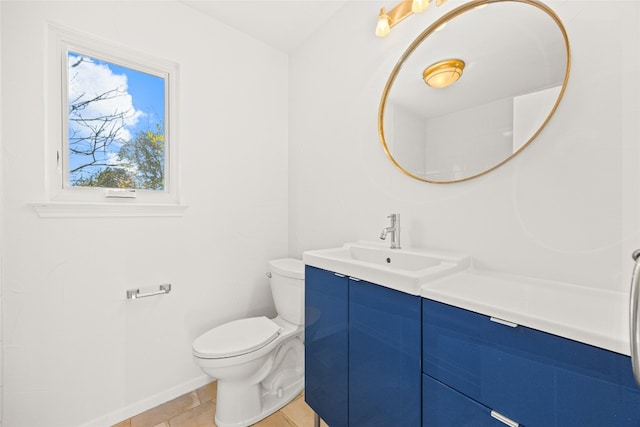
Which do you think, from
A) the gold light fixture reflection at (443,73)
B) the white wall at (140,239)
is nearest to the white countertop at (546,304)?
the gold light fixture reflection at (443,73)

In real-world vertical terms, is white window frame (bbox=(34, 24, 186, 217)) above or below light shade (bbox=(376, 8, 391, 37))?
below

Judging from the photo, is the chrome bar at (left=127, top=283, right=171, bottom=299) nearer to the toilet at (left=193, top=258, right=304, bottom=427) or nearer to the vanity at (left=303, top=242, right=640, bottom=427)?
the toilet at (left=193, top=258, right=304, bottom=427)

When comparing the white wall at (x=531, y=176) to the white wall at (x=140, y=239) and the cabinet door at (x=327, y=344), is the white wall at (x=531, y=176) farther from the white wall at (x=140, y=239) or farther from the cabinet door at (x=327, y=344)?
the white wall at (x=140, y=239)

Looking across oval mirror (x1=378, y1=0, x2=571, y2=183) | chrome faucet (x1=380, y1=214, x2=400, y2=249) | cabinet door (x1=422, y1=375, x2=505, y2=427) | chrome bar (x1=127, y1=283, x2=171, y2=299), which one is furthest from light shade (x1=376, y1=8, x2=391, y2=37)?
chrome bar (x1=127, y1=283, x2=171, y2=299)

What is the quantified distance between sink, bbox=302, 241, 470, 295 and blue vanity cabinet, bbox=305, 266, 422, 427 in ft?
→ 0.12

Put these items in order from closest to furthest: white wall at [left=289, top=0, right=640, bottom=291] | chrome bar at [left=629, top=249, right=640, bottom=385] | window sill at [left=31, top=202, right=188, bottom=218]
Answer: chrome bar at [left=629, top=249, right=640, bottom=385] < white wall at [left=289, top=0, right=640, bottom=291] < window sill at [left=31, top=202, right=188, bottom=218]

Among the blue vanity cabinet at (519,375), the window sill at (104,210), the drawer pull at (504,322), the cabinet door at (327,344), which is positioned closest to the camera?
the blue vanity cabinet at (519,375)

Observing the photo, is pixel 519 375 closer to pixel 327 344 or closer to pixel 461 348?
pixel 461 348

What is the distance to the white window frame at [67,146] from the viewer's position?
4.43ft

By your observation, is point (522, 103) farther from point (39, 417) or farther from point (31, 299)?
point (39, 417)

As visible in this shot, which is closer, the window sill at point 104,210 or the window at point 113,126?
the window sill at point 104,210

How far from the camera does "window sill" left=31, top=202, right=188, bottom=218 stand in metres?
1.31

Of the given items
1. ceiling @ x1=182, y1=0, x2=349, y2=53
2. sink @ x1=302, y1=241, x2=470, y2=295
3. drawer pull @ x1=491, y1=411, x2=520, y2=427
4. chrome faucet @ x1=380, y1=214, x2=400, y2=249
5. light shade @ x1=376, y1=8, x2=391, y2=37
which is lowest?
drawer pull @ x1=491, y1=411, x2=520, y2=427

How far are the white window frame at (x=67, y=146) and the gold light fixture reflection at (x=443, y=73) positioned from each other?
1483mm
